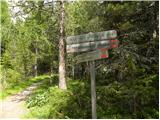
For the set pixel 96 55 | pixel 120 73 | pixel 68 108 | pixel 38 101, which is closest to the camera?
pixel 96 55

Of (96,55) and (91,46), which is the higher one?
(91,46)

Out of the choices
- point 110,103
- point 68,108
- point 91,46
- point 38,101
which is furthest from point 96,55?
point 38,101

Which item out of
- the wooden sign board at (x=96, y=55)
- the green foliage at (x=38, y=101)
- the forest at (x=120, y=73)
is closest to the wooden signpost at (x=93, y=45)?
the wooden sign board at (x=96, y=55)

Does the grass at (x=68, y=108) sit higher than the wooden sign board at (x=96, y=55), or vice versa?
the wooden sign board at (x=96, y=55)

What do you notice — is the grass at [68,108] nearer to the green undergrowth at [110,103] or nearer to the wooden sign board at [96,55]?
the green undergrowth at [110,103]

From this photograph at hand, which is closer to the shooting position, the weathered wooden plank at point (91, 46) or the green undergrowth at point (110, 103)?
the weathered wooden plank at point (91, 46)

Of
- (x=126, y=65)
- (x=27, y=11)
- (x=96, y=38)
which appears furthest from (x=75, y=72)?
(x=96, y=38)

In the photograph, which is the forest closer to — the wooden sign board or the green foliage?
the green foliage

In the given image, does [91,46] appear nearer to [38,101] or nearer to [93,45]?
[93,45]

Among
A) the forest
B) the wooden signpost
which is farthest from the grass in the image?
the wooden signpost

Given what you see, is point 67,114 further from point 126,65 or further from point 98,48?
point 98,48

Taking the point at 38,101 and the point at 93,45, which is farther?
the point at 38,101

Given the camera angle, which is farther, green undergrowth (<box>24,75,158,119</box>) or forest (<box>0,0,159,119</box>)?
forest (<box>0,0,159,119</box>)

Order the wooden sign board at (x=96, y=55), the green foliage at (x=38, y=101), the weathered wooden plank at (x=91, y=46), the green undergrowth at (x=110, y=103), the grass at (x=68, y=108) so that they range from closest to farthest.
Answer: the wooden sign board at (x=96, y=55) → the weathered wooden plank at (x=91, y=46) → the green undergrowth at (x=110, y=103) → the grass at (x=68, y=108) → the green foliage at (x=38, y=101)
